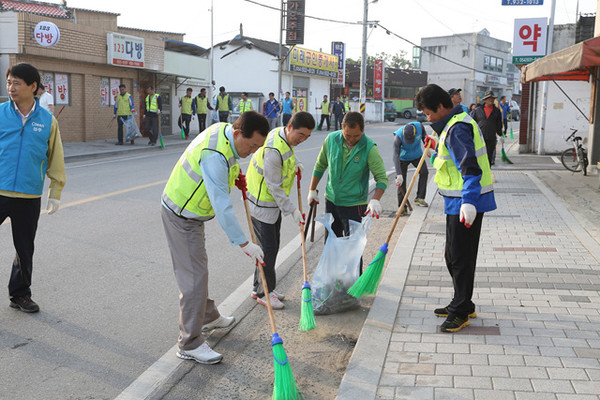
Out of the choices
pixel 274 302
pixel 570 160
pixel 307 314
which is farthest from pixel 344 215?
pixel 570 160

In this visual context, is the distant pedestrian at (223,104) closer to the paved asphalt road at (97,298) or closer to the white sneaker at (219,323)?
the paved asphalt road at (97,298)

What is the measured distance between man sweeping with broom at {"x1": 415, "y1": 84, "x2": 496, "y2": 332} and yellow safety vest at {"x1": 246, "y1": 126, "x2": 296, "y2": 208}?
113cm

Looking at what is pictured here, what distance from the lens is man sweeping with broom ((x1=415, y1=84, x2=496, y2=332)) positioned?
412 cm

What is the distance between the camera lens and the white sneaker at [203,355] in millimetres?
3967

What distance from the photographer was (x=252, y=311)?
16.5 ft

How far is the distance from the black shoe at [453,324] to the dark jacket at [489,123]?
330 inches

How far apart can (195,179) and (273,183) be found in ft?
3.48

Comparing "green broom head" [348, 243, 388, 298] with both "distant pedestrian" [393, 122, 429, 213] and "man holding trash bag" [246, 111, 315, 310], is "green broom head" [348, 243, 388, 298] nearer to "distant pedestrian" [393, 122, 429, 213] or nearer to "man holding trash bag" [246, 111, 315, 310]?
"man holding trash bag" [246, 111, 315, 310]

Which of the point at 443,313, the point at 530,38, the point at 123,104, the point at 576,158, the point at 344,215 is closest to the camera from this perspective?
the point at 443,313

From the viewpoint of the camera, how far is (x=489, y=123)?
479 inches

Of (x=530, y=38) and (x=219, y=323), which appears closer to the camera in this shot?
(x=219, y=323)

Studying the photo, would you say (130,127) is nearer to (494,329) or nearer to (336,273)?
(336,273)

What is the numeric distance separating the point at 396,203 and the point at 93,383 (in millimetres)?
7277

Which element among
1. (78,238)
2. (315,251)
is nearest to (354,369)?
(315,251)
